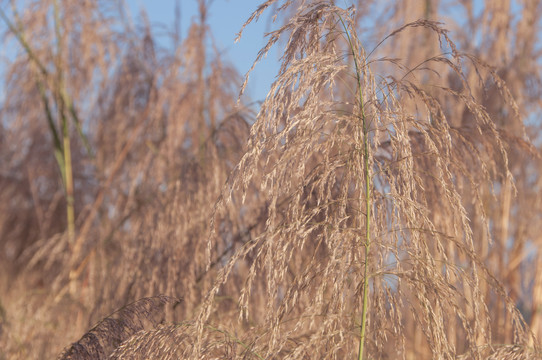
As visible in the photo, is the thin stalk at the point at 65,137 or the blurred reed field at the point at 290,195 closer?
the blurred reed field at the point at 290,195

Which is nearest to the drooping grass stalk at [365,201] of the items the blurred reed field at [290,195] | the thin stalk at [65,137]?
the blurred reed field at [290,195]

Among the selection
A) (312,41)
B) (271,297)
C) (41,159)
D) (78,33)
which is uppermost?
(78,33)

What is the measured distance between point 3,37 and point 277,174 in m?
4.51

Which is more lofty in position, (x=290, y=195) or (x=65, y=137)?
(x=65, y=137)

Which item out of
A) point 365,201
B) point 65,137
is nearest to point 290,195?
point 365,201

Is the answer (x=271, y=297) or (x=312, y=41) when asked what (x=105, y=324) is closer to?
(x=271, y=297)

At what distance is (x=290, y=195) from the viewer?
2391mm

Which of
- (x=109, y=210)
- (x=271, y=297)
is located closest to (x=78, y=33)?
(x=109, y=210)

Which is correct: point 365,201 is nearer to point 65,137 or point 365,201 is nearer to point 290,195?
point 290,195

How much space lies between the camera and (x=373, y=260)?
6.21ft

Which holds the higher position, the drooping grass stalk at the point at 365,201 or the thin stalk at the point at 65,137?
the thin stalk at the point at 65,137

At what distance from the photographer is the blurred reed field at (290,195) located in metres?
1.80

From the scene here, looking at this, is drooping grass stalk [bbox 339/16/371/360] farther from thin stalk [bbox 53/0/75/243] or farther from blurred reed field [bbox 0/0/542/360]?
thin stalk [bbox 53/0/75/243]

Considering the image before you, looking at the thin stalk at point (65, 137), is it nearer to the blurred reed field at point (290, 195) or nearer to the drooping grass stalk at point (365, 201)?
the blurred reed field at point (290, 195)
